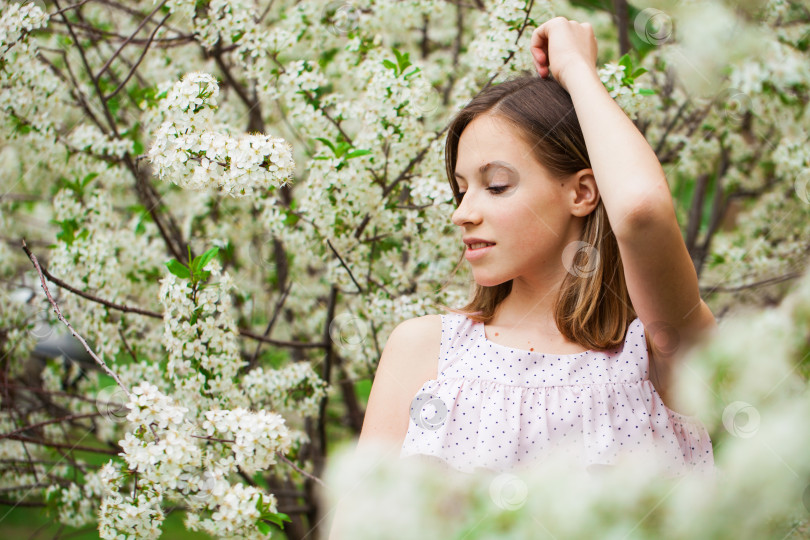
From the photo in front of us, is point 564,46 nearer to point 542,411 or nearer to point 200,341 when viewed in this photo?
point 542,411

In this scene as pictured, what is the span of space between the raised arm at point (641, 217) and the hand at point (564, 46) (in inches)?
2.8

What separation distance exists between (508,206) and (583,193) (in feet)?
0.80

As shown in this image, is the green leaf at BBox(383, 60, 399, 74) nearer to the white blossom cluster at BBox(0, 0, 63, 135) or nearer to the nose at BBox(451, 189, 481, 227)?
the nose at BBox(451, 189, 481, 227)

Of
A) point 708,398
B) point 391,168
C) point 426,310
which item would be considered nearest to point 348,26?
point 391,168

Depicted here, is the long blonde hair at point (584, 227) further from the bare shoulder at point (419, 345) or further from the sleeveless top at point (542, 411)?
the bare shoulder at point (419, 345)

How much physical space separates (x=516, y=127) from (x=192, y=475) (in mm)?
1187

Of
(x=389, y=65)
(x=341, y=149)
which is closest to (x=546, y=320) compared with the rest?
(x=341, y=149)

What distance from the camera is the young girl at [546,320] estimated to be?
139 centimetres

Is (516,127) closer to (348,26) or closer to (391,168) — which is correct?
(391,168)

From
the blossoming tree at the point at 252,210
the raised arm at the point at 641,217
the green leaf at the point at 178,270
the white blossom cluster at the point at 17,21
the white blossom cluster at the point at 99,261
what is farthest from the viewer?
the white blossom cluster at the point at 99,261

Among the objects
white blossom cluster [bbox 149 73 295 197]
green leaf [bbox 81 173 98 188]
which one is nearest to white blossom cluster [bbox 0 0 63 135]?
green leaf [bbox 81 173 98 188]

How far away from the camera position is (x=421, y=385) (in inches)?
63.4

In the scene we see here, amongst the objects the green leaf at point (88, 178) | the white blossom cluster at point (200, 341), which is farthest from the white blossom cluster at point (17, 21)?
the white blossom cluster at point (200, 341)

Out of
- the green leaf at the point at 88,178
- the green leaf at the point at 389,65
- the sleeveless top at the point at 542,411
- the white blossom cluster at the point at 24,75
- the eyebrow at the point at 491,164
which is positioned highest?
the white blossom cluster at the point at 24,75
